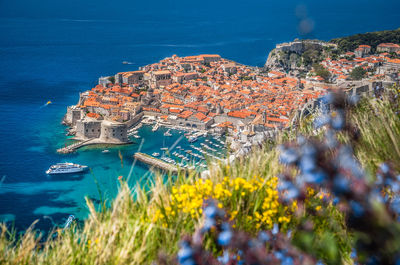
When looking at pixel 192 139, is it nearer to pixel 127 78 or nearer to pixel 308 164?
pixel 127 78

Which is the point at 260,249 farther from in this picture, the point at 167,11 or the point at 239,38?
the point at 167,11

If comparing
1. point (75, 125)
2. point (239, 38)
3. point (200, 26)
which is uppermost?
point (200, 26)

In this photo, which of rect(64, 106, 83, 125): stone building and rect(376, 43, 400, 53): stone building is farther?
rect(376, 43, 400, 53): stone building

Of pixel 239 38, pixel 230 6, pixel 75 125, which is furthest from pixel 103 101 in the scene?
pixel 230 6

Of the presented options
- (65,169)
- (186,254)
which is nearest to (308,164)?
(186,254)

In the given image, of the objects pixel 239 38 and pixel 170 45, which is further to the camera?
pixel 239 38

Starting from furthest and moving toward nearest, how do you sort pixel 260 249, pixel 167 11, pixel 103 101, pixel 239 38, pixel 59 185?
pixel 167 11, pixel 239 38, pixel 103 101, pixel 59 185, pixel 260 249

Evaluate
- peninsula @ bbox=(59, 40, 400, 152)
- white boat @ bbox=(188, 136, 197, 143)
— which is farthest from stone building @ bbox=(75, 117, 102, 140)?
white boat @ bbox=(188, 136, 197, 143)

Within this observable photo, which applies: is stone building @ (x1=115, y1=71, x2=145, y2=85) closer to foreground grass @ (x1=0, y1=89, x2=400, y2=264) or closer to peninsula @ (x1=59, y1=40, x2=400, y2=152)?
peninsula @ (x1=59, y1=40, x2=400, y2=152)
